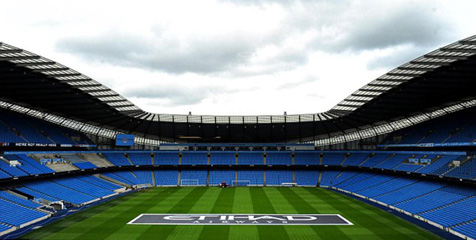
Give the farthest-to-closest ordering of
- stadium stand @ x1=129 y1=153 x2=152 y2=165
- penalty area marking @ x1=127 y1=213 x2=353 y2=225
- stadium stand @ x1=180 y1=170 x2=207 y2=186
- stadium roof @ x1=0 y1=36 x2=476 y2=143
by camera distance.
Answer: stadium stand @ x1=129 y1=153 x2=152 y2=165, stadium stand @ x1=180 y1=170 x2=207 y2=186, stadium roof @ x1=0 y1=36 x2=476 y2=143, penalty area marking @ x1=127 y1=213 x2=353 y2=225

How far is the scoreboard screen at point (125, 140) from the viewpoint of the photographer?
217 ft

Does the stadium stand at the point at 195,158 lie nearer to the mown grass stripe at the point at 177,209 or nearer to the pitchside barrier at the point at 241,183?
the pitchside barrier at the point at 241,183

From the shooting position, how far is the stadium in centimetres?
3075

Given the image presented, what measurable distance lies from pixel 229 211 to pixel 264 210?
4.40m

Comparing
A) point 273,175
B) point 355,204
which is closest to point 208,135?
point 273,175

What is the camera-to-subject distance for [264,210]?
3866 centimetres

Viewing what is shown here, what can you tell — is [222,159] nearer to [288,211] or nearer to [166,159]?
[166,159]

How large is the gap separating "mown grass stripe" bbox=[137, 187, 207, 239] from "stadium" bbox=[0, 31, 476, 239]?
31 centimetres

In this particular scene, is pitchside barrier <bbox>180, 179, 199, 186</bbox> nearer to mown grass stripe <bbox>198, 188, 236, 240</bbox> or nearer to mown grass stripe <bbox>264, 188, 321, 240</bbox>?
mown grass stripe <bbox>198, 188, 236, 240</bbox>

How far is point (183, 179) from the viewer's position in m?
64.5

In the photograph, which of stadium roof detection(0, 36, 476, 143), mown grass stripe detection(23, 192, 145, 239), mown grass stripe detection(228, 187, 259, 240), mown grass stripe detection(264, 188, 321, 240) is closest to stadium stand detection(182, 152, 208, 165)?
stadium roof detection(0, 36, 476, 143)

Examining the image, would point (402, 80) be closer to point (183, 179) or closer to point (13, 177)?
point (183, 179)

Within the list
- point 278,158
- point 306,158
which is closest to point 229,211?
point 278,158

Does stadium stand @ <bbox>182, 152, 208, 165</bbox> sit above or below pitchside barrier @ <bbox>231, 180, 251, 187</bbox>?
above
